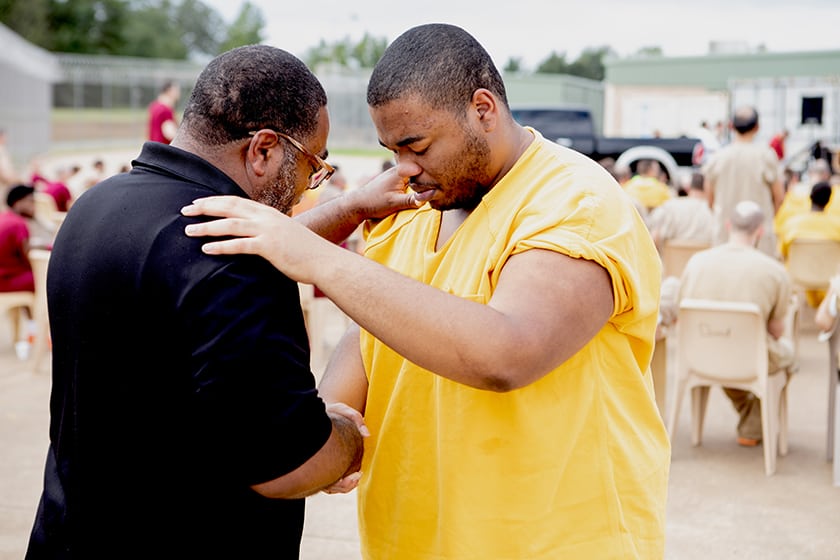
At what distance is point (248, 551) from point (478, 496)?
44 cm

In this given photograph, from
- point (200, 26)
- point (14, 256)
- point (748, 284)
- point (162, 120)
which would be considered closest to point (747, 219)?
point (748, 284)

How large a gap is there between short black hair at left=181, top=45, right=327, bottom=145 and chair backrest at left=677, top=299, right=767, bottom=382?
456cm

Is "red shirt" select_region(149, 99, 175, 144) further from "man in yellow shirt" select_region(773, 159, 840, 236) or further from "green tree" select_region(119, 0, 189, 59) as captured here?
"green tree" select_region(119, 0, 189, 59)

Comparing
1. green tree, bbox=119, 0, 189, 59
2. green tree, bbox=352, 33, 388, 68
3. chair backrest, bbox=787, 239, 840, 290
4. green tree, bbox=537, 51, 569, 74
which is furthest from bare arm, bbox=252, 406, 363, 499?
green tree, bbox=537, 51, 569, 74

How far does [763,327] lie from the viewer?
589cm

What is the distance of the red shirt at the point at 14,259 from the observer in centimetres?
→ 841

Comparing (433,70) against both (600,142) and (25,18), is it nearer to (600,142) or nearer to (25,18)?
(600,142)

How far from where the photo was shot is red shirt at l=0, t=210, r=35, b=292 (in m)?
8.41

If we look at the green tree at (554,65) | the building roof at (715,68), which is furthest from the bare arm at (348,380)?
the green tree at (554,65)

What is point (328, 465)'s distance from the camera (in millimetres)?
1862

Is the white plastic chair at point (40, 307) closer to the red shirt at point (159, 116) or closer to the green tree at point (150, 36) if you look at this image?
the red shirt at point (159, 116)

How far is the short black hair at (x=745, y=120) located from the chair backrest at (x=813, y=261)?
5.31ft

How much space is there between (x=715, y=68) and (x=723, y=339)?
32.8 m

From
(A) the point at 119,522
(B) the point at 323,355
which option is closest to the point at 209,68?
(A) the point at 119,522
